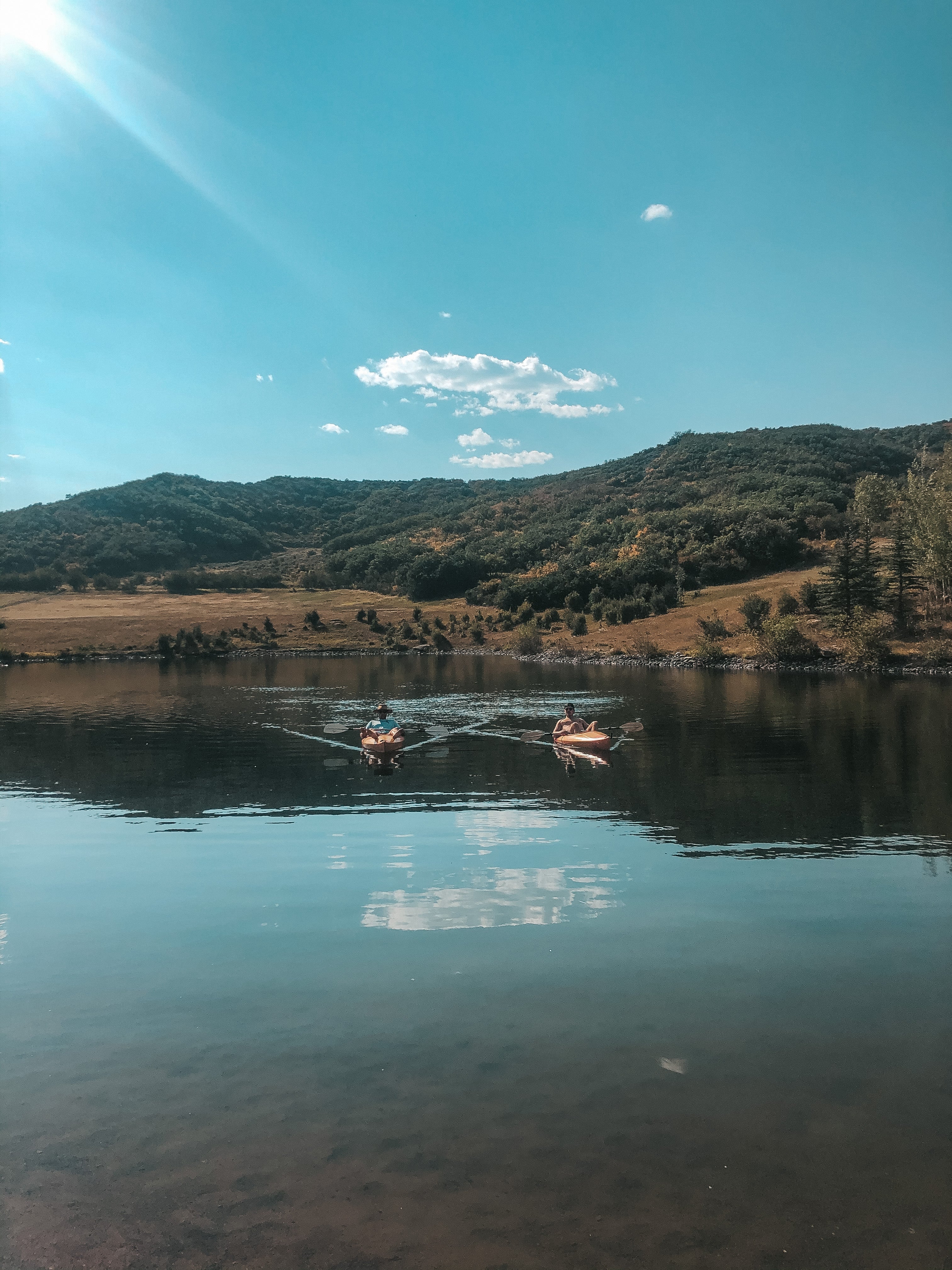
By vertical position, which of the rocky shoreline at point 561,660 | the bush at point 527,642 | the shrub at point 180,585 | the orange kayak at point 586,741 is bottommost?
the orange kayak at point 586,741

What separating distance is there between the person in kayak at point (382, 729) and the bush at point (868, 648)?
187 feet

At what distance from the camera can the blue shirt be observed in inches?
1602

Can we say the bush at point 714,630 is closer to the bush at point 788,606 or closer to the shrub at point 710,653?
the shrub at point 710,653

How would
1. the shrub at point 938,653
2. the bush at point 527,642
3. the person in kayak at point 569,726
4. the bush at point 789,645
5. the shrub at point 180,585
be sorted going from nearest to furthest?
the person in kayak at point 569,726
the shrub at point 938,653
the bush at point 789,645
the bush at point 527,642
the shrub at point 180,585

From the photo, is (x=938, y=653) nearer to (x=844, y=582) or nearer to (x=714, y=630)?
(x=844, y=582)

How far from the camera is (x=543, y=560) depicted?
17925 centimetres

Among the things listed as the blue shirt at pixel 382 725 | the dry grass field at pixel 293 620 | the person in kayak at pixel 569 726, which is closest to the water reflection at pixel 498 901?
the blue shirt at pixel 382 725

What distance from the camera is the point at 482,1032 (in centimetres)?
1223

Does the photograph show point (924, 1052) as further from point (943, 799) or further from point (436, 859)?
point (943, 799)

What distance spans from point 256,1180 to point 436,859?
1336cm

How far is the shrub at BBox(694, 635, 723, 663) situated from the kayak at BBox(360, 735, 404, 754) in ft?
203

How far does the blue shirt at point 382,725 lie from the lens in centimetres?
4069

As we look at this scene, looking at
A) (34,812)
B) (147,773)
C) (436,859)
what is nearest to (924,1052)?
(436,859)

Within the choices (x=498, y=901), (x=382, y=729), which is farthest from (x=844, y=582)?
(x=498, y=901)
